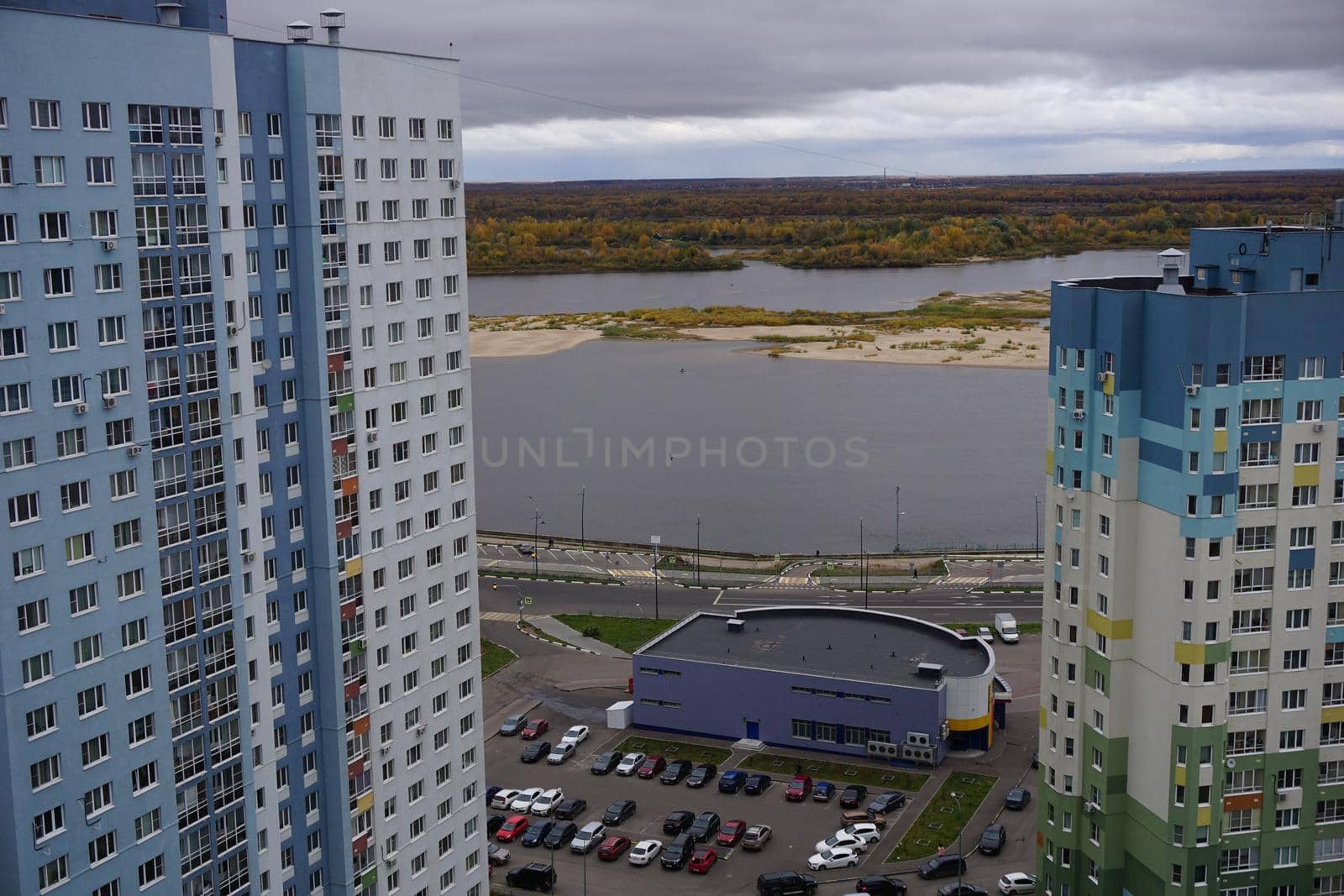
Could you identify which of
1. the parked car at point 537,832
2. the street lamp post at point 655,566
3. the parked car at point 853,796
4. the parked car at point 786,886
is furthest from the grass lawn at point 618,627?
the parked car at point 786,886

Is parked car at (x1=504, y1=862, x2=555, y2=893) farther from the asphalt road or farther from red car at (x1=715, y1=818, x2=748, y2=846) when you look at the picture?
the asphalt road

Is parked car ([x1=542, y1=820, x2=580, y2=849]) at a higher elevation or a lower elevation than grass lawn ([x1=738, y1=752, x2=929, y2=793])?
higher

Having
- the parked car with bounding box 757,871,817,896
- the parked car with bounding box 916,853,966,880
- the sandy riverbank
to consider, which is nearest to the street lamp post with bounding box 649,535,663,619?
the parked car with bounding box 757,871,817,896

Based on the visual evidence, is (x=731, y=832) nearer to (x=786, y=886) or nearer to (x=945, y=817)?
(x=786, y=886)

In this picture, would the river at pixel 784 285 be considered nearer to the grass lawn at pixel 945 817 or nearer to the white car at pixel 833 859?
the grass lawn at pixel 945 817

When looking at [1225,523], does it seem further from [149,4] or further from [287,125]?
[149,4]

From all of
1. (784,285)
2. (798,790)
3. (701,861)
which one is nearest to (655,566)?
(798,790)

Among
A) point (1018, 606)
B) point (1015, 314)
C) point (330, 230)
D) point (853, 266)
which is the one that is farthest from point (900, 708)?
point (853, 266)

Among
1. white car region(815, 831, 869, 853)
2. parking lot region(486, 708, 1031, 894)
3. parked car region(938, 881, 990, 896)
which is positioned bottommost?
parking lot region(486, 708, 1031, 894)
